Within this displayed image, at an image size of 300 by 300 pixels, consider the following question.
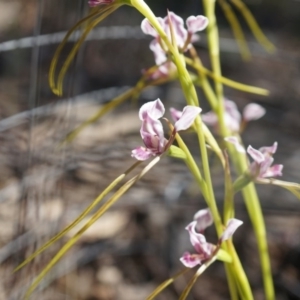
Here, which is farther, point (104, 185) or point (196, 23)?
point (104, 185)

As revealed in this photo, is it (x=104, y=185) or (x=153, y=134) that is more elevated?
(x=153, y=134)

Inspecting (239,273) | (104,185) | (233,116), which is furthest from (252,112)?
(104,185)

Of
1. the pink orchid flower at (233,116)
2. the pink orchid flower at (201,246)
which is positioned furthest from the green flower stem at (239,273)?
the pink orchid flower at (233,116)

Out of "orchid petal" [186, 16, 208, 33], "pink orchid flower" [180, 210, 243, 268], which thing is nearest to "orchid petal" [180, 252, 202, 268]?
"pink orchid flower" [180, 210, 243, 268]

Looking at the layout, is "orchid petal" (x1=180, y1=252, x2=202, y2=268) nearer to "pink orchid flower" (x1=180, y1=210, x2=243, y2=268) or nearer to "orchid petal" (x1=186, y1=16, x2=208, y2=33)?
"pink orchid flower" (x1=180, y1=210, x2=243, y2=268)

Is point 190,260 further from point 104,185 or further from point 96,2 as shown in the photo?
point 104,185

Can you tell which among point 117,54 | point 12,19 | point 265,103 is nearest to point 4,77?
point 12,19
